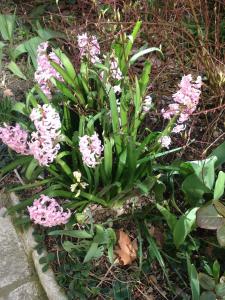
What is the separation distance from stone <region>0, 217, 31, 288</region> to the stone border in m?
0.04

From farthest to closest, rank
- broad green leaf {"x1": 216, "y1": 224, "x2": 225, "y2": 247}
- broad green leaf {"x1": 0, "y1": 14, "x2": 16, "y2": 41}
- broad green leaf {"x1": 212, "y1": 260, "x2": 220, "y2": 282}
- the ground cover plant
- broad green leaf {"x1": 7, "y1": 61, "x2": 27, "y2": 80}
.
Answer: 1. broad green leaf {"x1": 0, "y1": 14, "x2": 16, "y2": 41}
2. broad green leaf {"x1": 7, "y1": 61, "x2": 27, "y2": 80}
3. the ground cover plant
4. broad green leaf {"x1": 212, "y1": 260, "x2": 220, "y2": 282}
5. broad green leaf {"x1": 216, "y1": 224, "x2": 225, "y2": 247}

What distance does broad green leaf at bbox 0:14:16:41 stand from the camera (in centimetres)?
367

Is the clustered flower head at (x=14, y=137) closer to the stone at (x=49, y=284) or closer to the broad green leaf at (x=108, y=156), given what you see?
the broad green leaf at (x=108, y=156)

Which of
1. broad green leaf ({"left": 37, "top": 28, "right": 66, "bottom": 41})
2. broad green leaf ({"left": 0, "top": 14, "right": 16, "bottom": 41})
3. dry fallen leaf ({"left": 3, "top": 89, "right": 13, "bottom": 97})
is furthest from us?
broad green leaf ({"left": 0, "top": 14, "right": 16, "bottom": 41})

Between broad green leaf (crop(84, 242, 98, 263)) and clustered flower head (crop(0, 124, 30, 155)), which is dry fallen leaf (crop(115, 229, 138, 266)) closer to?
broad green leaf (crop(84, 242, 98, 263))

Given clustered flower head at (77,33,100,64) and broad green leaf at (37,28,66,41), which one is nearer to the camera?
clustered flower head at (77,33,100,64)

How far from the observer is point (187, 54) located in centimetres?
343

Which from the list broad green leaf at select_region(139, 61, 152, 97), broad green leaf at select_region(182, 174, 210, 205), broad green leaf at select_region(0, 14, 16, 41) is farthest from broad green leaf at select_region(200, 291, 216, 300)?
broad green leaf at select_region(0, 14, 16, 41)

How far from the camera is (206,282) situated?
2.20 m

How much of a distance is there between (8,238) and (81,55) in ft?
3.49

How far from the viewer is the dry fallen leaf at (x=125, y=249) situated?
2.49m

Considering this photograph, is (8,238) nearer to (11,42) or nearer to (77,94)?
(77,94)

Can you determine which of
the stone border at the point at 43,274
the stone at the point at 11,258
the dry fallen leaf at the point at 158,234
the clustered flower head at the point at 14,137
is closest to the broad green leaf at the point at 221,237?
the dry fallen leaf at the point at 158,234

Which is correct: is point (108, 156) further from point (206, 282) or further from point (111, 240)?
point (206, 282)
